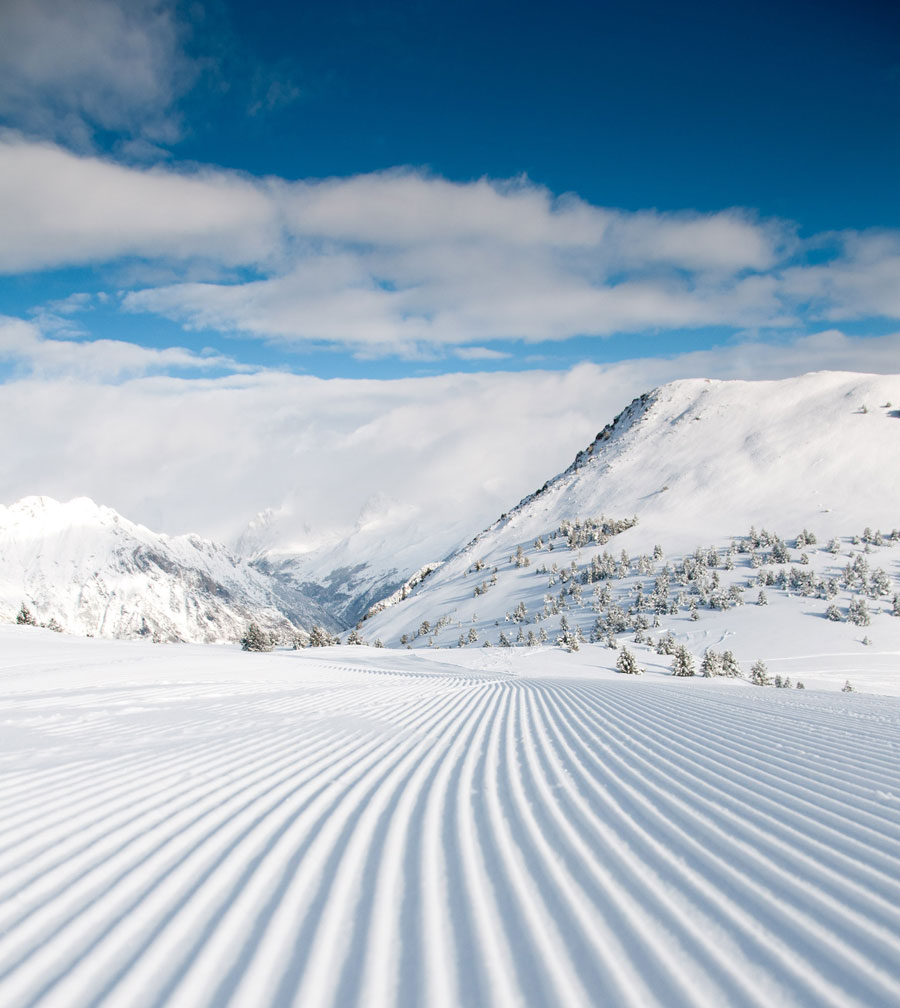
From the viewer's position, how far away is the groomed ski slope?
2582mm

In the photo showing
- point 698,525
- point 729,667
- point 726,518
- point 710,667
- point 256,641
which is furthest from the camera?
point 726,518

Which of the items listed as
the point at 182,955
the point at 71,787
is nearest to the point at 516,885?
the point at 182,955

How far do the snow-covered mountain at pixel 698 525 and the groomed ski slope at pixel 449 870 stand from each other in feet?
113

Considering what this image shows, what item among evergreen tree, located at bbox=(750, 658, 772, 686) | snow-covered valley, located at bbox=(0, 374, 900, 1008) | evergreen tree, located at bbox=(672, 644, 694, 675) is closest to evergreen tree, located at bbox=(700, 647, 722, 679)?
evergreen tree, located at bbox=(672, 644, 694, 675)

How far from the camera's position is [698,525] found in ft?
224

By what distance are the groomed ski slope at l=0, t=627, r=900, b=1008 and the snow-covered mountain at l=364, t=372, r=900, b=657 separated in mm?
34593

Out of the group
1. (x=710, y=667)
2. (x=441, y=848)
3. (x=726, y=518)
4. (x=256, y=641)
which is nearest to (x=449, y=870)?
(x=441, y=848)

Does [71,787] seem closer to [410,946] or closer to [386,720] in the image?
[410,946]

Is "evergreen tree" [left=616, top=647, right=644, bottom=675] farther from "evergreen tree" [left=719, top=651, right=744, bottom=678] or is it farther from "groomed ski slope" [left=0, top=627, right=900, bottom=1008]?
"groomed ski slope" [left=0, top=627, right=900, bottom=1008]

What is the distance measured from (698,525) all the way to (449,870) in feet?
233

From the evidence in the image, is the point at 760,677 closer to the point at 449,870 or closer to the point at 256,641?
the point at 449,870

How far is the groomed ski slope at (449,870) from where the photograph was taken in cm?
258

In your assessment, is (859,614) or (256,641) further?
(256,641)

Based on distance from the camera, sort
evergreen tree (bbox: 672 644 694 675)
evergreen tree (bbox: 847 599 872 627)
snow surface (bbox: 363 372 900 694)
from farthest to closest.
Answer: snow surface (bbox: 363 372 900 694) → evergreen tree (bbox: 847 599 872 627) → evergreen tree (bbox: 672 644 694 675)
